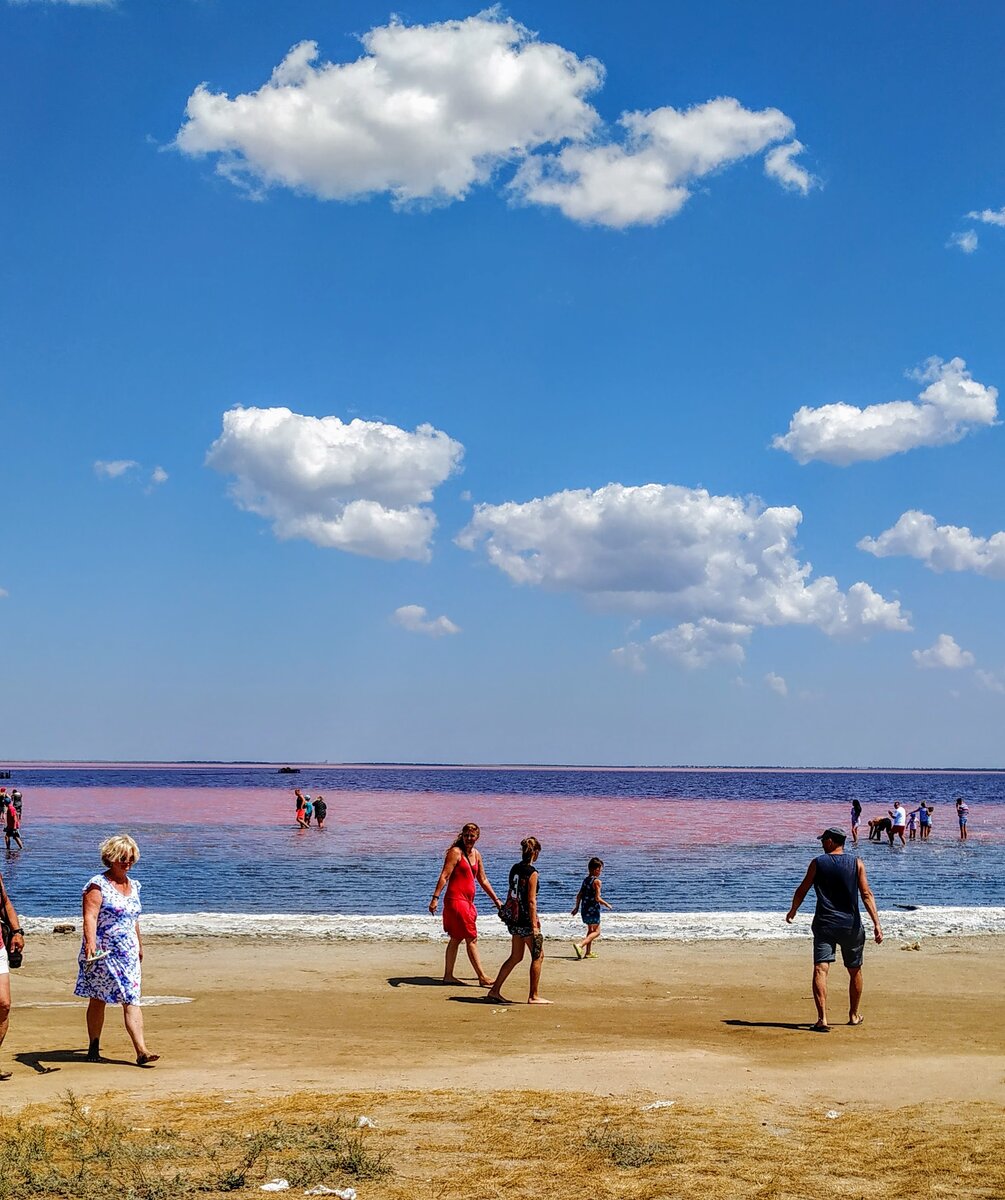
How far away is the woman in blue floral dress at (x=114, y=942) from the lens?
894 cm

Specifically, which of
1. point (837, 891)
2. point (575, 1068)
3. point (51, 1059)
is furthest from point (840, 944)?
point (51, 1059)

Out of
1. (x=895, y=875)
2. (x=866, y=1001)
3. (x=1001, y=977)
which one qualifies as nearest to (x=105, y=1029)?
(x=866, y=1001)

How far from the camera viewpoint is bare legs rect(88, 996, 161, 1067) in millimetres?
9133

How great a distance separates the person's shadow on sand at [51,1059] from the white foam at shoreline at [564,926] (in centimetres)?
842

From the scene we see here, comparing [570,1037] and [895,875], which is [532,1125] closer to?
[570,1037]

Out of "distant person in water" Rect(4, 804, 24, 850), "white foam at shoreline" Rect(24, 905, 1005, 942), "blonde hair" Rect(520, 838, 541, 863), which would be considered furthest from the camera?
"distant person in water" Rect(4, 804, 24, 850)

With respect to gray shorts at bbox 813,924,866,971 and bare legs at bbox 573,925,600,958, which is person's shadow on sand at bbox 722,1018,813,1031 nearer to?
gray shorts at bbox 813,924,866,971

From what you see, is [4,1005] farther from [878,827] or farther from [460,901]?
[878,827]

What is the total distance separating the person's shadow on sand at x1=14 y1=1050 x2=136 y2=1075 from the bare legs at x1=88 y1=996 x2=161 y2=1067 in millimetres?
100

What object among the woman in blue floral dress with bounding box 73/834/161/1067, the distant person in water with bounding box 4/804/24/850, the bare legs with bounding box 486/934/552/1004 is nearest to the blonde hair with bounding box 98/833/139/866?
the woman in blue floral dress with bounding box 73/834/161/1067

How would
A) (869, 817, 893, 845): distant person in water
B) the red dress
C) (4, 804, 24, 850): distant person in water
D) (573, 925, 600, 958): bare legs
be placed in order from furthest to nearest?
(869, 817, 893, 845): distant person in water < (4, 804, 24, 850): distant person in water < (573, 925, 600, 958): bare legs < the red dress

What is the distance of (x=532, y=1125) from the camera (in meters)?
7.43

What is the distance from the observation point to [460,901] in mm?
12969

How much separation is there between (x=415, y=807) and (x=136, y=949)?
2486 inches
